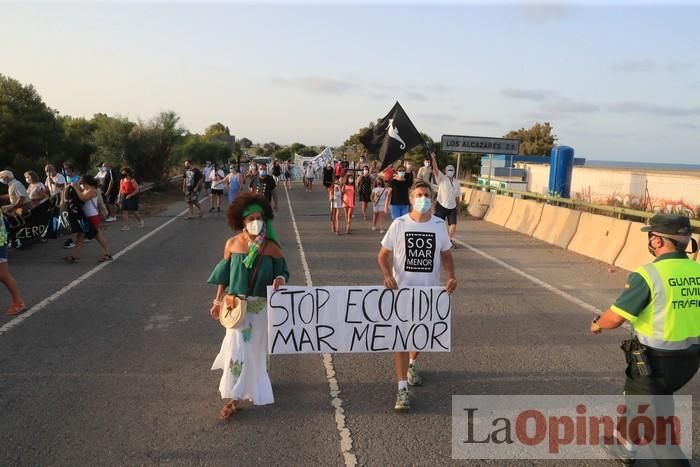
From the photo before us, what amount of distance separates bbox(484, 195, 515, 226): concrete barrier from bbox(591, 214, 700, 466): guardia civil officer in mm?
14689

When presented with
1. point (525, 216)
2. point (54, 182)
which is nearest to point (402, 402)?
point (525, 216)

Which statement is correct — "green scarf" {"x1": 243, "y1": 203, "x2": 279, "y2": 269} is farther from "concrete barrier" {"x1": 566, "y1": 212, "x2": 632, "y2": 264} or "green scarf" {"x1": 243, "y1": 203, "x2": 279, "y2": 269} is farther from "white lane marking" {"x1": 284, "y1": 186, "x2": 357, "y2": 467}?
"concrete barrier" {"x1": 566, "y1": 212, "x2": 632, "y2": 264}

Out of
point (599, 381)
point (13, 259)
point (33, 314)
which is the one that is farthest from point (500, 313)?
point (13, 259)

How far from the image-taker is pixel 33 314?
7301 millimetres

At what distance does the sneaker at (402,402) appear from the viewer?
466 cm

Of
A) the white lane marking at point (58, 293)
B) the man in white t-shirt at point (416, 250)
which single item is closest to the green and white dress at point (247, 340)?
the man in white t-shirt at point (416, 250)

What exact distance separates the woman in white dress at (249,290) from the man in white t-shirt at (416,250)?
0.98 meters

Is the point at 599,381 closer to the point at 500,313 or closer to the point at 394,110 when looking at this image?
the point at 500,313

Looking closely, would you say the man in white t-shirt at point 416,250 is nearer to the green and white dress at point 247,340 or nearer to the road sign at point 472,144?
the green and white dress at point 247,340

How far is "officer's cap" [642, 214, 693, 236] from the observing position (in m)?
3.44

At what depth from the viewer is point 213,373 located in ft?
18.0

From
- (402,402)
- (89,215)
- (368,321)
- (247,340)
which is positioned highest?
(89,215)

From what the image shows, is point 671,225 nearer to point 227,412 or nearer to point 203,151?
point 227,412

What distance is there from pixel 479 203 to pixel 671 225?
57.2 ft
